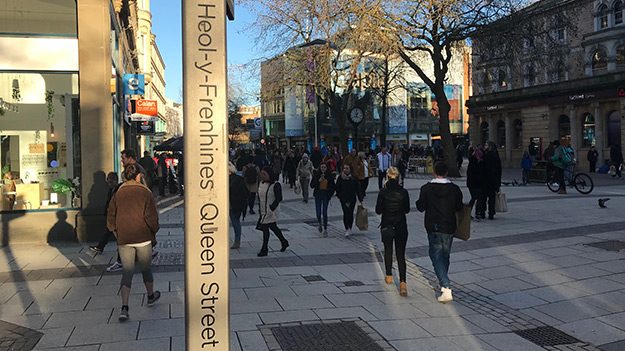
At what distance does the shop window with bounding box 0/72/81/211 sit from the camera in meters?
11.0

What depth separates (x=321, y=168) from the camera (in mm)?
11961

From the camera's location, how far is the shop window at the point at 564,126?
42.0 m

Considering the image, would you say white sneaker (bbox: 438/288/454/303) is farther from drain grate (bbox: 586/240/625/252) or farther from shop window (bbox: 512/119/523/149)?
shop window (bbox: 512/119/523/149)

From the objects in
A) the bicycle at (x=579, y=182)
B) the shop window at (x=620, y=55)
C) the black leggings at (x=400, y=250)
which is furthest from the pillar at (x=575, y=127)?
the black leggings at (x=400, y=250)

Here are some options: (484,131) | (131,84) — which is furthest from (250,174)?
(484,131)

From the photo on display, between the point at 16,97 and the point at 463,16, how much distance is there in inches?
629

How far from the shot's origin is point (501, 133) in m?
50.0

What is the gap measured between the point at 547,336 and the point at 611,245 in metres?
5.05

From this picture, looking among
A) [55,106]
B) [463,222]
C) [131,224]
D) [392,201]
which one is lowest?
[463,222]

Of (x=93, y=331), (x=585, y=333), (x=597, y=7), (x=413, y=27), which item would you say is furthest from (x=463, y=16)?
(x=597, y=7)

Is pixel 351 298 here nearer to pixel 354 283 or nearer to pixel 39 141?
pixel 354 283

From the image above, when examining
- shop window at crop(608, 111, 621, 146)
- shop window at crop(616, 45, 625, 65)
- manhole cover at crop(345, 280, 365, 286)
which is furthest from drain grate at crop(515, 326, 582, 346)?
shop window at crop(616, 45, 625, 65)

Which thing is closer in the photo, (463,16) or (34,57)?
(34,57)

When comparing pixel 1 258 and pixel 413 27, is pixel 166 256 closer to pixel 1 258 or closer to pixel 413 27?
pixel 1 258
